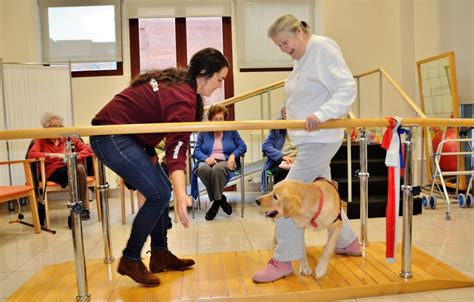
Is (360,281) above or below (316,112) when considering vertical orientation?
below

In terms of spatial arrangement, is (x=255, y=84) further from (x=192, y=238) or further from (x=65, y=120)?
(x=192, y=238)

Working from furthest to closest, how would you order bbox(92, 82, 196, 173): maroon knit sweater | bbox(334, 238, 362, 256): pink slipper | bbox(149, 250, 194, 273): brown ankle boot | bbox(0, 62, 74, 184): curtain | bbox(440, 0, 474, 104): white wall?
bbox(440, 0, 474, 104): white wall < bbox(0, 62, 74, 184): curtain < bbox(334, 238, 362, 256): pink slipper < bbox(149, 250, 194, 273): brown ankle boot < bbox(92, 82, 196, 173): maroon knit sweater

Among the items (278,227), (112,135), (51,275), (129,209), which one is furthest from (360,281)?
(129,209)

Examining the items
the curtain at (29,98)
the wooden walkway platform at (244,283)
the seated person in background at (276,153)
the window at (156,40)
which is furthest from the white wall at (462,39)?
the curtain at (29,98)

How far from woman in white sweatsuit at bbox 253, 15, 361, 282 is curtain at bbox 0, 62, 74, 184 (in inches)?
146

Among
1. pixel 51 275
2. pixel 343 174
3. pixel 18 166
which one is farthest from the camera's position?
pixel 18 166

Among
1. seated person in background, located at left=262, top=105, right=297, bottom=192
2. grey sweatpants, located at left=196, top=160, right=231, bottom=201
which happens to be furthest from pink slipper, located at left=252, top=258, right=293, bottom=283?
grey sweatpants, located at left=196, top=160, right=231, bottom=201

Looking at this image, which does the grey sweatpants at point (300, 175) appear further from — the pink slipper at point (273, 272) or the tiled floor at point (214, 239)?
the tiled floor at point (214, 239)

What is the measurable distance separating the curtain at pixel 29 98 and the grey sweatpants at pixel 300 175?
371 centimetres

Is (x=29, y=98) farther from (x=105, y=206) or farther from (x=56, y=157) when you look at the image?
(x=105, y=206)

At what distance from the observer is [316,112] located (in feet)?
6.56

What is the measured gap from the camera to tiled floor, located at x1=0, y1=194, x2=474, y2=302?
280cm

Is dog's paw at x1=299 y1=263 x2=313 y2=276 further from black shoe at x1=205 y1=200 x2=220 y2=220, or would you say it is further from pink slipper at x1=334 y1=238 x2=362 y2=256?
black shoe at x1=205 y1=200 x2=220 y2=220

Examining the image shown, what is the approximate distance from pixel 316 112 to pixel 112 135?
901mm
